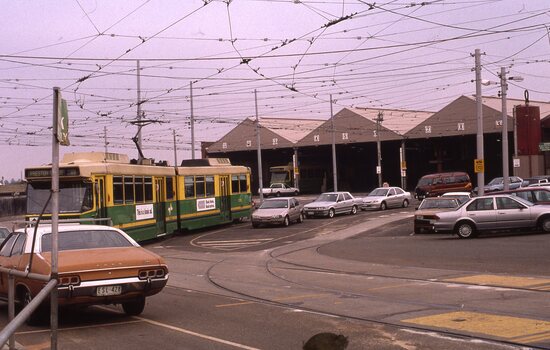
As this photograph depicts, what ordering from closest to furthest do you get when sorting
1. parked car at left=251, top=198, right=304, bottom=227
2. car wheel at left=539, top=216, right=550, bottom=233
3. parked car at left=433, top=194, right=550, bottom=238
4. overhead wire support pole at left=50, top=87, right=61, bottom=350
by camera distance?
overhead wire support pole at left=50, top=87, right=61, bottom=350 → car wheel at left=539, top=216, right=550, bottom=233 → parked car at left=433, top=194, right=550, bottom=238 → parked car at left=251, top=198, right=304, bottom=227

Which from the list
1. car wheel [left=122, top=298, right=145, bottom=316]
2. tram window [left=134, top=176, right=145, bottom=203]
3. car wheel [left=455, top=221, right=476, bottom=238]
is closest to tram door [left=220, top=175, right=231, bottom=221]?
tram window [left=134, top=176, right=145, bottom=203]

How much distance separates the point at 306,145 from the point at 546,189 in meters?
56.3

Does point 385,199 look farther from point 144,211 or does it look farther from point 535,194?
point 144,211

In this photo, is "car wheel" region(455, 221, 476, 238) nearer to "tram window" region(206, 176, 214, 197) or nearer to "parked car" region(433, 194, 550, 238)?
"parked car" region(433, 194, 550, 238)

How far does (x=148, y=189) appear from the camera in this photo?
92.1 ft

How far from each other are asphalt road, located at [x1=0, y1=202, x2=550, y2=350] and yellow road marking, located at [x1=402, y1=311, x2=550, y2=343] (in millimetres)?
14

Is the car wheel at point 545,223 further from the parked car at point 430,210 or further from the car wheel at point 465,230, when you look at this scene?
the parked car at point 430,210

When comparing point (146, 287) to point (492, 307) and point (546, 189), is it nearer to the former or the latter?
point (492, 307)

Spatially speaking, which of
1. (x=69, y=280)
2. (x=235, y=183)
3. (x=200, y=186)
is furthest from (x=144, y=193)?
(x=69, y=280)

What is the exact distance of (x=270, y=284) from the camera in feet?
50.6

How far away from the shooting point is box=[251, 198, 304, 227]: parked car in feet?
117

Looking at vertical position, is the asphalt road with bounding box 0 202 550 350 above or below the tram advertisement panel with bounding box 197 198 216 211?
below

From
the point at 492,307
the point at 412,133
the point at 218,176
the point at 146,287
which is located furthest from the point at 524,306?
the point at 412,133

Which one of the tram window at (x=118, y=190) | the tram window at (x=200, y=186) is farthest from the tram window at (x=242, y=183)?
the tram window at (x=118, y=190)
